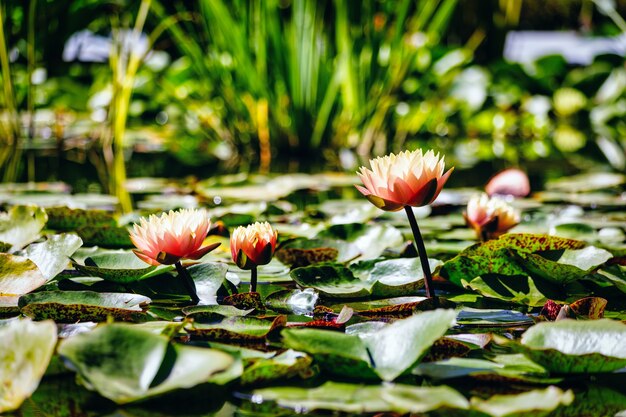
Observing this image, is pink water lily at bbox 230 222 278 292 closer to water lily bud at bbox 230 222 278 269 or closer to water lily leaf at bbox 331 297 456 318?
water lily bud at bbox 230 222 278 269

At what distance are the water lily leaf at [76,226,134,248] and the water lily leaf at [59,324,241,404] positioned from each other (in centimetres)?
55

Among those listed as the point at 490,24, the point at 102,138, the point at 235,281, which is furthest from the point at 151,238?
the point at 490,24

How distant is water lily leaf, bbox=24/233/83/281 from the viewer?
0.88 m

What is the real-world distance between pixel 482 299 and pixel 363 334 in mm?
238

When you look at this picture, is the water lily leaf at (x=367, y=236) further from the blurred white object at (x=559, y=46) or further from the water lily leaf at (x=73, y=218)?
the blurred white object at (x=559, y=46)

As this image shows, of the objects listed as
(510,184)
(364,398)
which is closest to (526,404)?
(364,398)

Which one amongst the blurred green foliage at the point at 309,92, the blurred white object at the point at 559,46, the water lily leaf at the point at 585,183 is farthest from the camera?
the blurred white object at the point at 559,46

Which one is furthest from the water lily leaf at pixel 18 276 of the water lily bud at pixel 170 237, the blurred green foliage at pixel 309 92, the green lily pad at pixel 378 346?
the blurred green foliage at pixel 309 92

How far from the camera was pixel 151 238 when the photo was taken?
76 centimetres

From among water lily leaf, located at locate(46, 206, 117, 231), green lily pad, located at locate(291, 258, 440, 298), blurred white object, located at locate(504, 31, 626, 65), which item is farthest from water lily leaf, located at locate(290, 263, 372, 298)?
blurred white object, located at locate(504, 31, 626, 65)

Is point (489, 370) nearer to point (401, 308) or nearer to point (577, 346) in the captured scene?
point (577, 346)

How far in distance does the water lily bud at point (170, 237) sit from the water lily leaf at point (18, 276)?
13 cm

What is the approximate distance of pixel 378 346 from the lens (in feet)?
2.02

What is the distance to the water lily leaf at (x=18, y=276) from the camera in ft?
2.66
